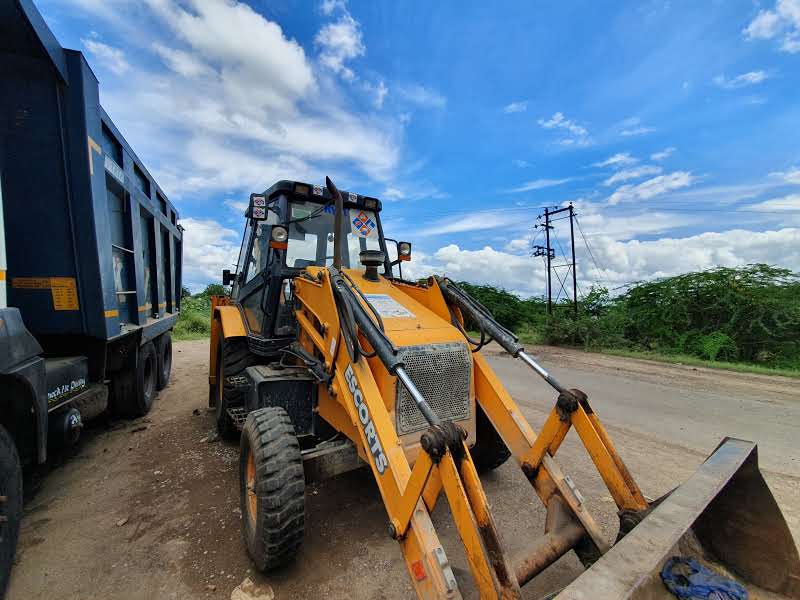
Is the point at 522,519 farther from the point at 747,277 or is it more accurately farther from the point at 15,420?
the point at 747,277

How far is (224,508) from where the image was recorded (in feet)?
10.6

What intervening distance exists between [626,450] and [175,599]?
13.6 feet

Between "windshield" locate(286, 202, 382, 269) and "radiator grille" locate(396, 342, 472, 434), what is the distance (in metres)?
1.90

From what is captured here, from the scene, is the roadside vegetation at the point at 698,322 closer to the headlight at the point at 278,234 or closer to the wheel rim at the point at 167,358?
the wheel rim at the point at 167,358

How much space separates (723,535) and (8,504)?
380 cm

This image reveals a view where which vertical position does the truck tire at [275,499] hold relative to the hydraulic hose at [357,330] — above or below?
below

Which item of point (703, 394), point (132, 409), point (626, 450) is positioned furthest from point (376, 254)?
point (703, 394)

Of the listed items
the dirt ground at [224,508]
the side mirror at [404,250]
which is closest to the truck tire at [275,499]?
the dirt ground at [224,508]

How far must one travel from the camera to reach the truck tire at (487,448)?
11.4ft

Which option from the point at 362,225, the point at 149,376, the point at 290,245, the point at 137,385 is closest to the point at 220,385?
the point at 137,385

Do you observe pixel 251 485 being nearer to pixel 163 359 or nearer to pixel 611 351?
pixel 163 359

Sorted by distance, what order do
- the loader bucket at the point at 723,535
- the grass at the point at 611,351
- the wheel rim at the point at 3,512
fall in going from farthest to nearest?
the grass at the point at 611,351 → the wheel rim at the point at 3,512 → the loader bucket at the point at 723,535

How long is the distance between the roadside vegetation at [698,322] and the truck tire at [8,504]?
39.3 feet

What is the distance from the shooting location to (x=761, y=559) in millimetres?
2057
